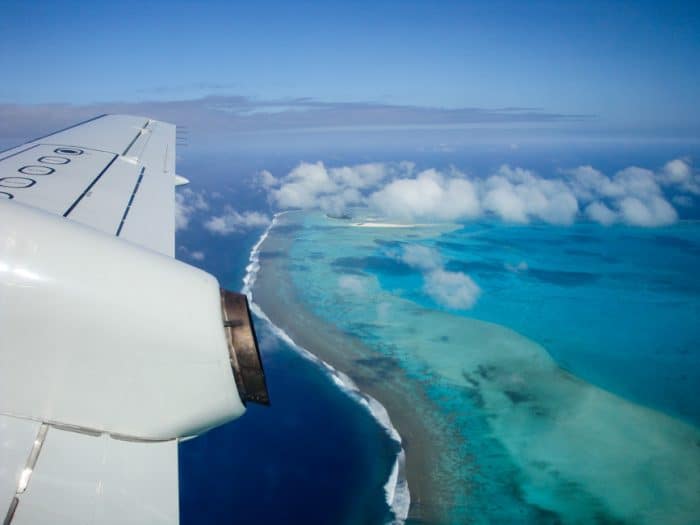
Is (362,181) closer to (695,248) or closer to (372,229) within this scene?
(372,229)

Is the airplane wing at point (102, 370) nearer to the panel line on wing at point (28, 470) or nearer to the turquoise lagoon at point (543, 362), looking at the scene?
the panel line on wing at point (28, 470)

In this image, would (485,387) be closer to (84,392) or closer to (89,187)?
(89,187)

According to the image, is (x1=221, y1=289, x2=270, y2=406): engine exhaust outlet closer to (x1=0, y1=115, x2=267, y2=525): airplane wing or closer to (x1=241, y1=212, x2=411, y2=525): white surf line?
(x1=0, y1=115, x2=267, y2=525): airplane wing

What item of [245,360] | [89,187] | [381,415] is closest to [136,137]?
[89,187]

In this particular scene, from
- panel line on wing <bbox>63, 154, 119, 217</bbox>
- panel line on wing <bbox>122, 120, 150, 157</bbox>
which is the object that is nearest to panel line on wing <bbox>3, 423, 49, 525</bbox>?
panel line on wing <bbox>63, 154, 119, 217</bbox>

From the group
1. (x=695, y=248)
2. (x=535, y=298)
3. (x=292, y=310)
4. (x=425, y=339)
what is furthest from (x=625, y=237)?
(x=292, y=310)

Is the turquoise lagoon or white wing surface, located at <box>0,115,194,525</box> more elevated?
white wing surface, located at <box>0,115,194,525</box>
